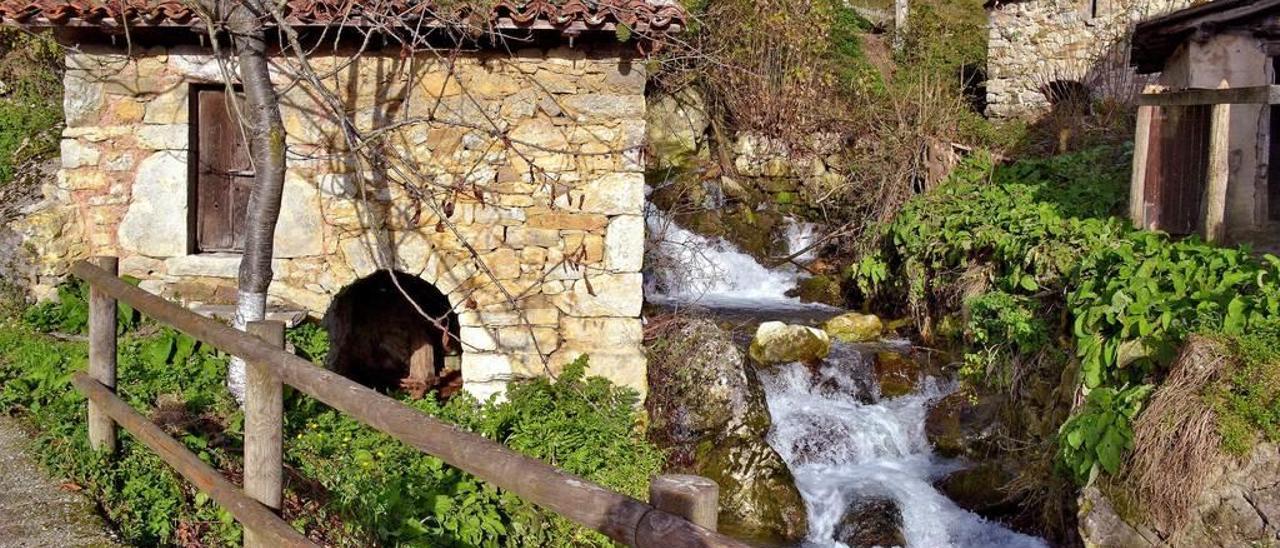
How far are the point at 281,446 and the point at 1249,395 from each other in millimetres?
4886

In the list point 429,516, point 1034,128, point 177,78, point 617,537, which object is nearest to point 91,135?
point 177,78

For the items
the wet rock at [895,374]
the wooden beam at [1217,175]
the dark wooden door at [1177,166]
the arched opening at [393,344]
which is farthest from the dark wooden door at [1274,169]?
the arched opening at [393,344]

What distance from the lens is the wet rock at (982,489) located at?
724cm

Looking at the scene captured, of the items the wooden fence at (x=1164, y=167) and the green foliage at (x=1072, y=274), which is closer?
the green foliage at (x=1072, y=274)

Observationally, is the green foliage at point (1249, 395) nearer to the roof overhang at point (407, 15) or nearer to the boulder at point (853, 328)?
the roof overhang at point (407, 15)

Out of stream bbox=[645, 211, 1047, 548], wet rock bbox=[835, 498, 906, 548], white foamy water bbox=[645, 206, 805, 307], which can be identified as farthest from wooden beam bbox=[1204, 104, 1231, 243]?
white foamy water bbox=[645, 206, 805, 307]

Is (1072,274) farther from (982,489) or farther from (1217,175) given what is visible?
(982,489)

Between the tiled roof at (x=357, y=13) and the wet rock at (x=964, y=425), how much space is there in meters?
3.84

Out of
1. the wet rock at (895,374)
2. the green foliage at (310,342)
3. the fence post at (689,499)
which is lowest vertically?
the wet rock at (895,374)

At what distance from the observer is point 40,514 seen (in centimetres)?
411

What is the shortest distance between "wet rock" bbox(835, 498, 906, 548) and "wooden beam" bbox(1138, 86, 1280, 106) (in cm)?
385

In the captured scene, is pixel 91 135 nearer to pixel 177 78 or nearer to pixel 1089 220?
pixel 177 78

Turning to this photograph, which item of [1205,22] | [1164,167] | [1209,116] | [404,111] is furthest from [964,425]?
[404,111]

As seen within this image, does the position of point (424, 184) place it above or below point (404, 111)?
below
